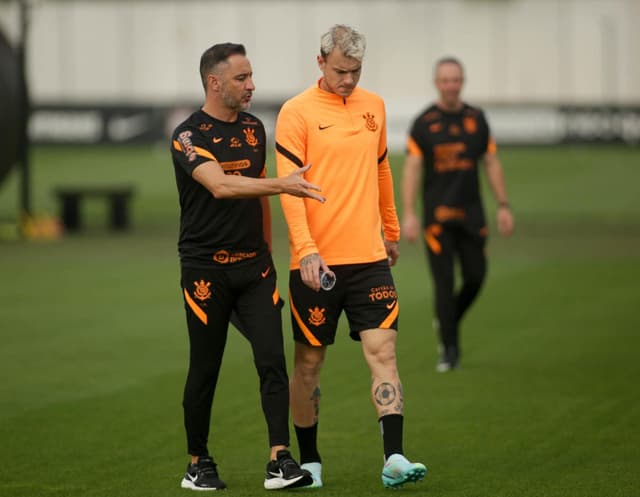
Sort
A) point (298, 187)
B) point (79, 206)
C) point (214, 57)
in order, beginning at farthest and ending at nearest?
1. point (79, 206)
2. point (214, 57)
3. point (298, 187)

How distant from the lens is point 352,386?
10.3 m

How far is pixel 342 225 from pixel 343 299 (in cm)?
39

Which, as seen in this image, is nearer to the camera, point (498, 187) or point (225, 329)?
point (225, 329)

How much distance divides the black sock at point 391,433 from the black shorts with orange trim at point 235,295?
0.72 meters

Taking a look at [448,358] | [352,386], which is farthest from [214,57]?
[448,358]

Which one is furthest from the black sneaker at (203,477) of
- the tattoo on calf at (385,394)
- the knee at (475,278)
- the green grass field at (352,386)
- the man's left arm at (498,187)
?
the man's left arm at (498,187)

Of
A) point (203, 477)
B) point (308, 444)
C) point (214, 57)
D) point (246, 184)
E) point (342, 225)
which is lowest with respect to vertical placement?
point (203, 477)

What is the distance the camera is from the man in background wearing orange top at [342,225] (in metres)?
7.00

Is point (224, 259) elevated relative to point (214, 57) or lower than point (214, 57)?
lower

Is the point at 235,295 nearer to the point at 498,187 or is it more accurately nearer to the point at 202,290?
the point at 202,290

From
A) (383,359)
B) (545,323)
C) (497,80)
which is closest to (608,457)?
(383,359)

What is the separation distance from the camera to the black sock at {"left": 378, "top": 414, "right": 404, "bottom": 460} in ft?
22.8

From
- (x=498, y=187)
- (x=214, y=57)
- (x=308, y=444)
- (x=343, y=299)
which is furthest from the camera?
(x=498, y=187)

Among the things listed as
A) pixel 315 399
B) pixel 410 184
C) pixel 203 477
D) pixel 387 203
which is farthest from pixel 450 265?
pixel 203 477
